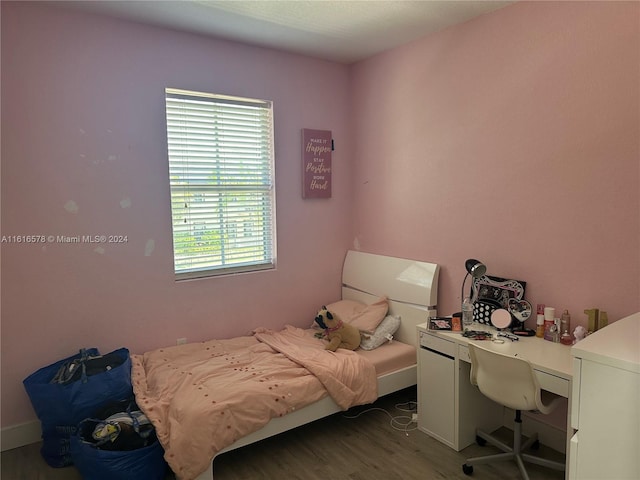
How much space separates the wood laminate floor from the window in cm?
138

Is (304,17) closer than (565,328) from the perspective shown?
No

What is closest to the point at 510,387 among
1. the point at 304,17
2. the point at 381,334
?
the point at 381,334

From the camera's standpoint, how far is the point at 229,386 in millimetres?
2545

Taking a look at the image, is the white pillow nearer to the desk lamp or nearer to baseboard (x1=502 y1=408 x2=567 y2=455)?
the desk lamp

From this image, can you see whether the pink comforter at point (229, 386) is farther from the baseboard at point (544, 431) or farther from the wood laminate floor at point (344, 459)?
the baseboard at point (544, 431)

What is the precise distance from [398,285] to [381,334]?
0.43 meters

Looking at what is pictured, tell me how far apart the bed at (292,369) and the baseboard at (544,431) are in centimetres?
75

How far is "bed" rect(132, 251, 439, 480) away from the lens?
2.29 meters

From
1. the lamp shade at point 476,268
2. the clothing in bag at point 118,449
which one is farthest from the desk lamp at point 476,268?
the clothing in bag at point 118,449

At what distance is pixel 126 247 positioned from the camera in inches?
120

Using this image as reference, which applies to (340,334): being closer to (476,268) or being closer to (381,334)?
(381,334)

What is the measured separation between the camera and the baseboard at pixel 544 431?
2.61m

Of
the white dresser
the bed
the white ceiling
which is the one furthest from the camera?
the white ceiling

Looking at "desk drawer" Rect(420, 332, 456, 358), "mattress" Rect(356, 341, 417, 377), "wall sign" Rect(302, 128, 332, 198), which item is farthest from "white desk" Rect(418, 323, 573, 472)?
"wall sign" Rect(302, 128, 332, 198)
